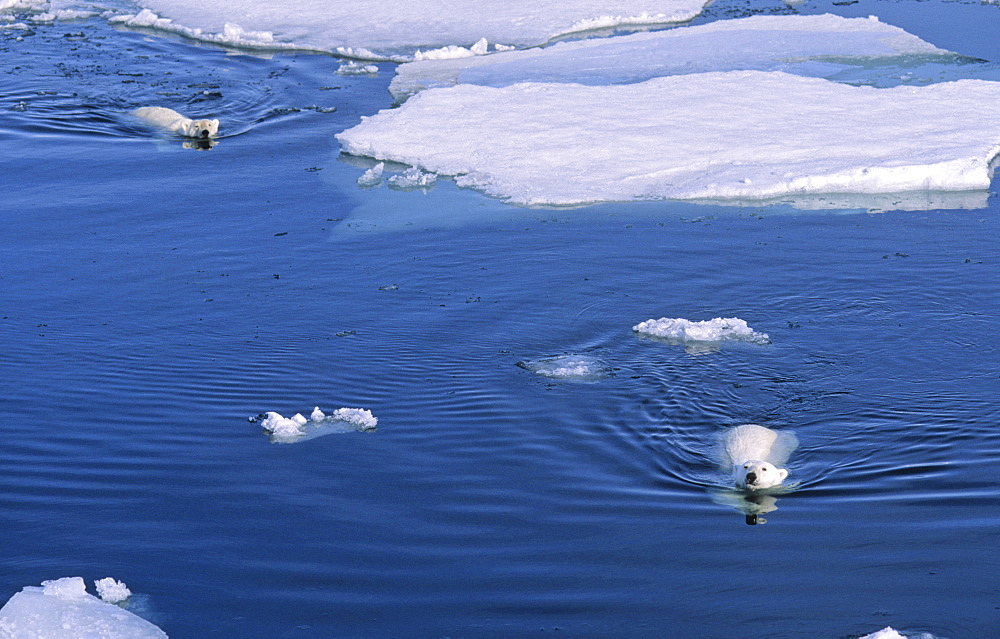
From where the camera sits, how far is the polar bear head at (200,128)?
12.8m

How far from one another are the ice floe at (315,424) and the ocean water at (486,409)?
9cm

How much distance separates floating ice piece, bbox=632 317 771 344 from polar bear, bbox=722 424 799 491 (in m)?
1.23

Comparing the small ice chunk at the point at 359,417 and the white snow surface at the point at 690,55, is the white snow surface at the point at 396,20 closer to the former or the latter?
the white snow surface at the point at 690,55

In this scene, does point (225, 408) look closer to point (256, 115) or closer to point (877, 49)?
point (256, 115)

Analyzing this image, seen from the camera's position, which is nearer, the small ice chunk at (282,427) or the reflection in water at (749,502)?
the reflection in water at (749,502)

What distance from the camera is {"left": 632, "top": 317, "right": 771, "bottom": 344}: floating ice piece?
7172mm

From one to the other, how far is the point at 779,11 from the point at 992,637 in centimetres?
1589

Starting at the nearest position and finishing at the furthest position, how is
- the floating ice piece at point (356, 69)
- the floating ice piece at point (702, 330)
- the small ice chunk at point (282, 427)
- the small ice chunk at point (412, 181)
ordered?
1. the small ice chunk at point (282, 427)
2. the floating ice piece at point (702, 330)
3. the small ice chunk at point (412, 181)
4. the floating ice piece at point (356, 69)

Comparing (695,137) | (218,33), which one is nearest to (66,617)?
(695,137)

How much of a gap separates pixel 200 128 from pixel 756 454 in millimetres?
9218

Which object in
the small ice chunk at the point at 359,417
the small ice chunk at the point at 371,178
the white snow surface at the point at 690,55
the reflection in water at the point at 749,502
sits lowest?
the reflection in water at the point at 749,502

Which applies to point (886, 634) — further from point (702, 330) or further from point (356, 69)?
point (356, 69)

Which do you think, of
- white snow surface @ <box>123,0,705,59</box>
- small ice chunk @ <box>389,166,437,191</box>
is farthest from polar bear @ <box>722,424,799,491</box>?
white snow surface @ <box>123,0,705,59</box>

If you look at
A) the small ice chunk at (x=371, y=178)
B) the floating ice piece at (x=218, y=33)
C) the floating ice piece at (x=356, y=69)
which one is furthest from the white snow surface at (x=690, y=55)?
the small ice chunk at (x=371, y=178)
